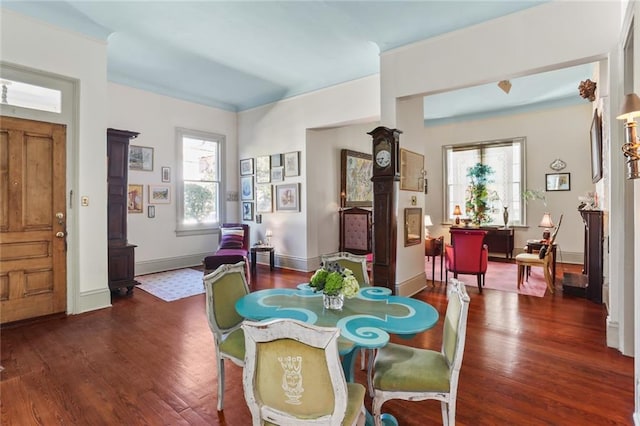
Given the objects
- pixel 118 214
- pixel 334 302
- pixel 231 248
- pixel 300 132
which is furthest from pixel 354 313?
pixel 300 132

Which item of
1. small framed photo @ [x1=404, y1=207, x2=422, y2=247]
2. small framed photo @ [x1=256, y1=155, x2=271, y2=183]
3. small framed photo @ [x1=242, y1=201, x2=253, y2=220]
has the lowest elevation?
small framed photo @ [x1=404, y1=207, x2=422, y2=247]

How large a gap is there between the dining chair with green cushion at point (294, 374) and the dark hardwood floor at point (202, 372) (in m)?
0.93

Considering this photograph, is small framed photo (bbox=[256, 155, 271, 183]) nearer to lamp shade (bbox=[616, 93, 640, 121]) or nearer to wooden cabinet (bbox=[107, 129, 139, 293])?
wooden cabinet (bbox=[107, 129, 139, 293])

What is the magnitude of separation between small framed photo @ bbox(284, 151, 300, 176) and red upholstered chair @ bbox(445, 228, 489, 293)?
3.04m

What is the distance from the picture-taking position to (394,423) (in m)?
1.94

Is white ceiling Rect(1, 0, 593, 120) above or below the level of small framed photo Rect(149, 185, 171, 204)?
above

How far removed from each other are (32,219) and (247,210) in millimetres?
3993

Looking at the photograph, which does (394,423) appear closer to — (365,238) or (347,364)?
(347,364)

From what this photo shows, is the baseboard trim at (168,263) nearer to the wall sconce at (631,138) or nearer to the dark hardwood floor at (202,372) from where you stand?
the dark hardwood floor at (202,372)

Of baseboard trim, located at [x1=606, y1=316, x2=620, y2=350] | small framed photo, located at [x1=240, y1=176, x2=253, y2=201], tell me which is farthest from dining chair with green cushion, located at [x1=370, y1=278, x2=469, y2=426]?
small framed photo, located at [x1=240, y1=176, x2=253, y2=201]

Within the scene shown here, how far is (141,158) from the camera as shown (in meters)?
5.97

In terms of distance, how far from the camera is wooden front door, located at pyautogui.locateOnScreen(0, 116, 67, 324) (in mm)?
3475

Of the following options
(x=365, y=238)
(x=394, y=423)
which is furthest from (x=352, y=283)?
(x=365, y=238)

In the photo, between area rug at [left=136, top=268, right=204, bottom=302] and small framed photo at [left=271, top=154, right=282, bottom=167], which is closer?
area rug at [left=136, top=268, right=204, bottom=302]
